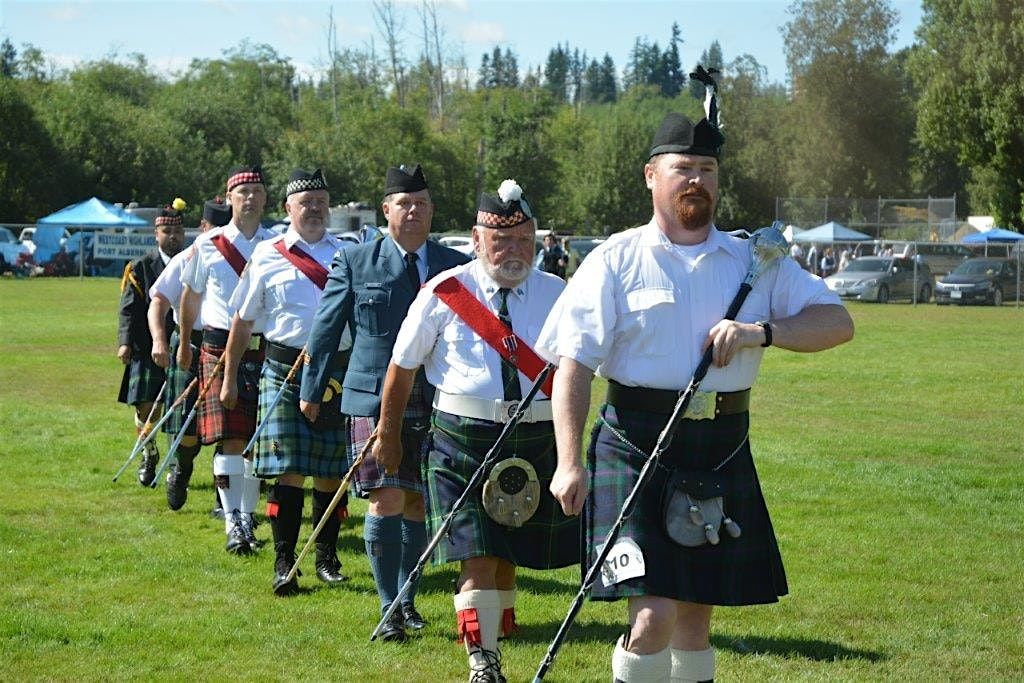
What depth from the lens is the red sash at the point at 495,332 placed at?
5.64 m

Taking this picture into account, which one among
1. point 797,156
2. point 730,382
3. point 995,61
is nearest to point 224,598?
point 730,382

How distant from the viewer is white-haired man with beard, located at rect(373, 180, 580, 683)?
5562mm

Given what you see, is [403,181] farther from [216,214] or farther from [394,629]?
[216,214]

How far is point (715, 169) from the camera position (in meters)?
4.33

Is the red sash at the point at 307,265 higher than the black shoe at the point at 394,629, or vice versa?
the red sash at the point at 307,265

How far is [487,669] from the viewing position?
545 cm

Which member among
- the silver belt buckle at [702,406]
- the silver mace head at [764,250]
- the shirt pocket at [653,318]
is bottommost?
the silver belt buckle at [702,406]

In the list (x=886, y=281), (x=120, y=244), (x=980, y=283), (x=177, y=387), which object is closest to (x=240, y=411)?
(x=177, y=387)

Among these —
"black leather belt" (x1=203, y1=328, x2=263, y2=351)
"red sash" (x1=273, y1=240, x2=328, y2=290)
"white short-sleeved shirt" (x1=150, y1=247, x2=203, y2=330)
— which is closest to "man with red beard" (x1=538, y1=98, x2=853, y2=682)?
"red sash" (x1=273, y1=240, x2=328, y2=290)

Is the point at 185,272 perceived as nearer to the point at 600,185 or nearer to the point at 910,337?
the point at 910,337

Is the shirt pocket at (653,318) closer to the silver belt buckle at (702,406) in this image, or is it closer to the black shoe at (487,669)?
the silver belt buckle at (702,406)

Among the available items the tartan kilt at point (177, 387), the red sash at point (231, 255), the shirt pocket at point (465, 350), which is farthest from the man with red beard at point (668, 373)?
the tartan kilt at point (177, 387)

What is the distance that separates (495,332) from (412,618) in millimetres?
1669

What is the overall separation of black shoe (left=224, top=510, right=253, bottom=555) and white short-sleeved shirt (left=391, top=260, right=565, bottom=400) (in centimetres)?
292
